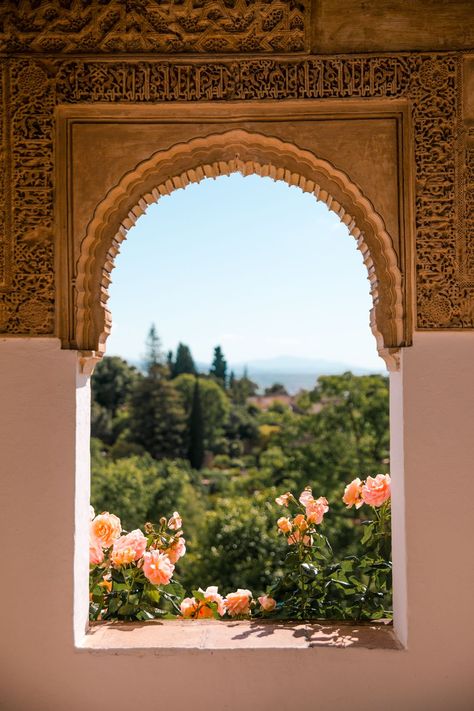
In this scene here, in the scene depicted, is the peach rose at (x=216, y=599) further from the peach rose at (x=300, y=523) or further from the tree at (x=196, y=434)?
the tree at (x=196, y=434)

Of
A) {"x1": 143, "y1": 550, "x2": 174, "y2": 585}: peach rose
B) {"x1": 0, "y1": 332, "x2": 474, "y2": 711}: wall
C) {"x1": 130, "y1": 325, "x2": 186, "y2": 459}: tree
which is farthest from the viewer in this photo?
{"x1": 130, "y1": 325, "x2": 186, "y2": 459}: tree

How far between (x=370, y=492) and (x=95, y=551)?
127 centimetres

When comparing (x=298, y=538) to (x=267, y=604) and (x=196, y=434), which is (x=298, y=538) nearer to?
(x=267, y=604)

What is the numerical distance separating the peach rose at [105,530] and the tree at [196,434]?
26132mm

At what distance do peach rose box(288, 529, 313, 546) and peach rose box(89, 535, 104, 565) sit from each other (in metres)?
0.86

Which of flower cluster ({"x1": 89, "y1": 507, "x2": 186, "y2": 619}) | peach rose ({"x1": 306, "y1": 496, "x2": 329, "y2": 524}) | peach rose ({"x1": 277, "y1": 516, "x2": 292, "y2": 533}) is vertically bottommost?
flower cluster ({"x1": 89, "y1": 507, "x2": 186, "y2": 619})

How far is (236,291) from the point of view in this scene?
4200 centimetres

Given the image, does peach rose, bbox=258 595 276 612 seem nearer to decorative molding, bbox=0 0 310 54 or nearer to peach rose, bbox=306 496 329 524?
peach rose, bbox=306 496 329 524

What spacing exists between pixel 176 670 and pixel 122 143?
2.11 m

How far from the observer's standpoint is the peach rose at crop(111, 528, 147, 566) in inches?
115

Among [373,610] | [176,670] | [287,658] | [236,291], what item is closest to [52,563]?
[176,670]

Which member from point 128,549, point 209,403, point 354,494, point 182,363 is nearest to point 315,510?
point 354,494

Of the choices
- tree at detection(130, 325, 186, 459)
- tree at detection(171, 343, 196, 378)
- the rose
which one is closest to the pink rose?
the rose

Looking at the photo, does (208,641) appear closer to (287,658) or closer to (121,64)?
(287,658)
